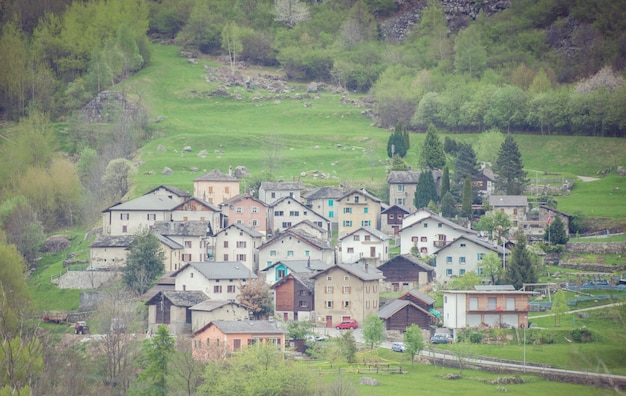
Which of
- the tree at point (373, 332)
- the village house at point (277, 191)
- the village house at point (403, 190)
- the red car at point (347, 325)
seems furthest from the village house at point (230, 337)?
the village house at point (403, 190)

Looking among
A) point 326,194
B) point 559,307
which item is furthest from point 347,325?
point 326,194

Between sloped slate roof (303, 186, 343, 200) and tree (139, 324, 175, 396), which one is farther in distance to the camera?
sloped slate roof (303, 186, 343, 200)

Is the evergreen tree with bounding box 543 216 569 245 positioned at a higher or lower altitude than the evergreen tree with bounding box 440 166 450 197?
lower

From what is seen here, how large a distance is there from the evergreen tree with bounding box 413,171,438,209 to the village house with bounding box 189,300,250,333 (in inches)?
1007

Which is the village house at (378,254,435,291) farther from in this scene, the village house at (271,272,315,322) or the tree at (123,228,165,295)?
the tree at (123,228,165,295)

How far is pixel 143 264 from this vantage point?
9362 cm

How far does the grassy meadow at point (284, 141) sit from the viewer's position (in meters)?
118

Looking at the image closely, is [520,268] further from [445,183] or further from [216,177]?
[216,177]

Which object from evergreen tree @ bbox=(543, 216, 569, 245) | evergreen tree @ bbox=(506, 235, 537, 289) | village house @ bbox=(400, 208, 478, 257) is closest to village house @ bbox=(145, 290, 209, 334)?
village house @ bbox=(400, 208, 478, 257)

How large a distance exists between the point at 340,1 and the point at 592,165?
262ft

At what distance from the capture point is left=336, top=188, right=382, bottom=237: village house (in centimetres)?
10512

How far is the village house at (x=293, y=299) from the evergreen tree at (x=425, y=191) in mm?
21080

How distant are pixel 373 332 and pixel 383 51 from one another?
3875 inches

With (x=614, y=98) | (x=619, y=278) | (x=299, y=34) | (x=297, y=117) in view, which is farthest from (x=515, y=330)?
(x=299, y=34)
